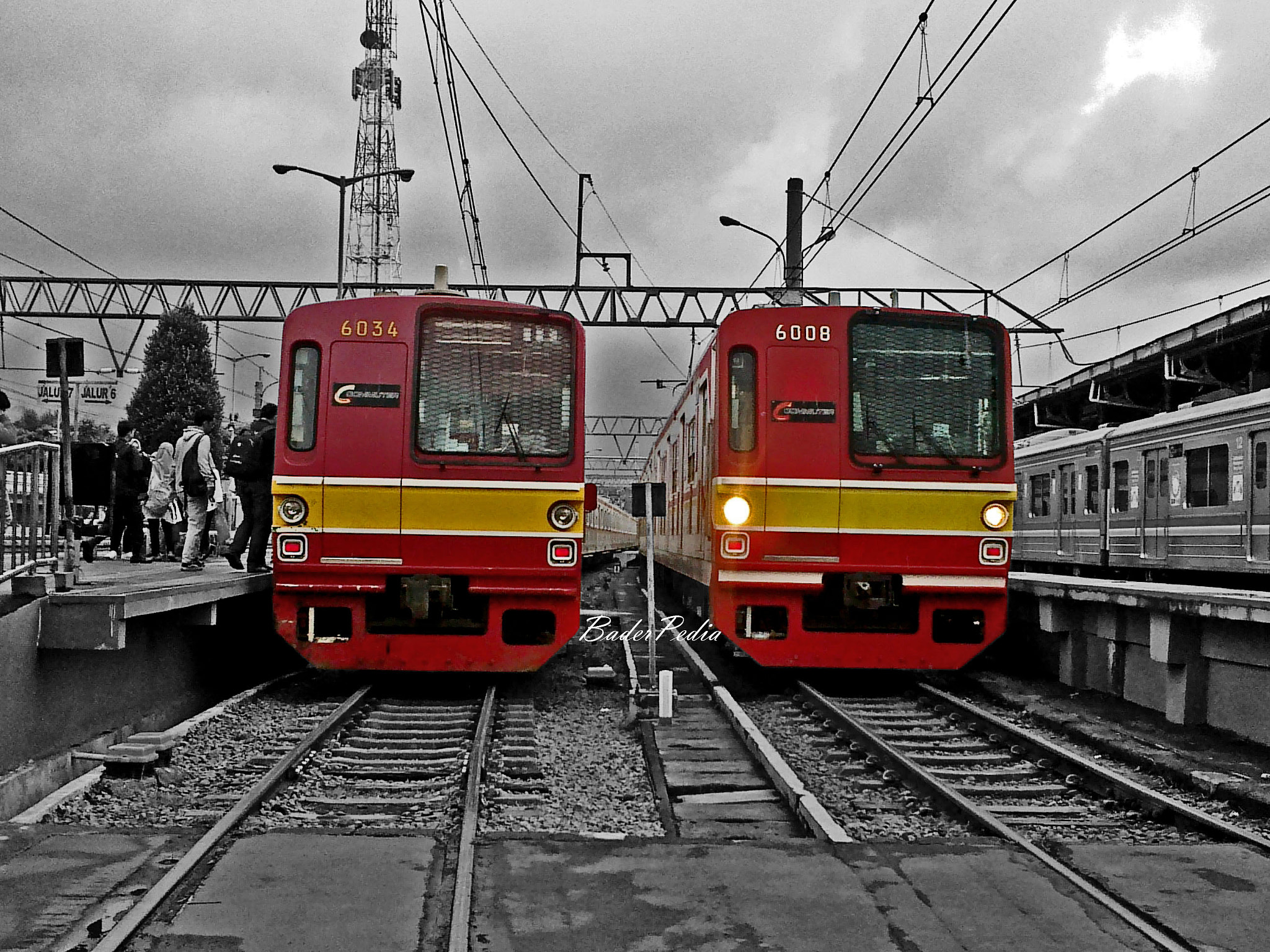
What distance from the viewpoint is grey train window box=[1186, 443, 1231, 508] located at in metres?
14.9

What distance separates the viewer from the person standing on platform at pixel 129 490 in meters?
13.3

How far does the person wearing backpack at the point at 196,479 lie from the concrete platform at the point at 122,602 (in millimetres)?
609

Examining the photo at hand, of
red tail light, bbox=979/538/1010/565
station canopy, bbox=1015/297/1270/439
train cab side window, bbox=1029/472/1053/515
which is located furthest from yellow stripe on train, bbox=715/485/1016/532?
station canopy, bbox=1015/297/1270/439

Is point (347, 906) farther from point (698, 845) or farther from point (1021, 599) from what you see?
point (1021, 599)

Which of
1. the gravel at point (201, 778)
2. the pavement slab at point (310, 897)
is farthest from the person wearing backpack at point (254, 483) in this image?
the pavement slab at point (310, 897)

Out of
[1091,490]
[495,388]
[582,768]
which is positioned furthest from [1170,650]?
[1091,490]

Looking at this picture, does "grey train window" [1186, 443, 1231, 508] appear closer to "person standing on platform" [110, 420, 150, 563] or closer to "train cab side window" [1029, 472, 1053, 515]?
"train cab side window" [1029, 472, 1053, 515]

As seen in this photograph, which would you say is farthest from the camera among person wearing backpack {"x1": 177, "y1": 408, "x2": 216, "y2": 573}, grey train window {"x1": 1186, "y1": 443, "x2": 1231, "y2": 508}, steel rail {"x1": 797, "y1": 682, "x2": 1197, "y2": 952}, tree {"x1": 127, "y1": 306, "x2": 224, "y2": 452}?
tree {"x1": 127, "y1": 306, "x2": 224, "y2": 452}

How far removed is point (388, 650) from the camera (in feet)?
30.2

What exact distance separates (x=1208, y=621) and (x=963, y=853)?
4.12 metres

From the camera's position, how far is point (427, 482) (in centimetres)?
905

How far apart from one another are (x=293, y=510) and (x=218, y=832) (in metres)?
4.16

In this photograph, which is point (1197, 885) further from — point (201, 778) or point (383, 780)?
point (201, 778)

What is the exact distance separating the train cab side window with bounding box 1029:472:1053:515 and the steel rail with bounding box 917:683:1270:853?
13.5 m
